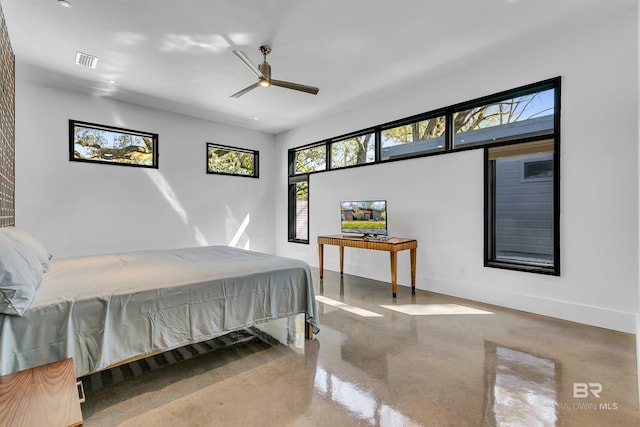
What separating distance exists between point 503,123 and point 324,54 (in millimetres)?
2193

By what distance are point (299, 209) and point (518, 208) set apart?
3.84m

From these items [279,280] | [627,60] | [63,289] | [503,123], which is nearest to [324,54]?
[503,123]

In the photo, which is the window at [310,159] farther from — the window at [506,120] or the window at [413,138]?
the window at [506,120]

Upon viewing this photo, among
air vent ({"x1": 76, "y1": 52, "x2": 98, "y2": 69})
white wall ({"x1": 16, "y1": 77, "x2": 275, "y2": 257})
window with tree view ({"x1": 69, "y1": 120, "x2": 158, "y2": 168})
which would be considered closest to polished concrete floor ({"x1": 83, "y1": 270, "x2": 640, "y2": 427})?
white wall ({"x1": 16, "y1": 77, "x2": 275, "y2": 257})

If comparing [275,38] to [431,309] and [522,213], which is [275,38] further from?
[522,213]

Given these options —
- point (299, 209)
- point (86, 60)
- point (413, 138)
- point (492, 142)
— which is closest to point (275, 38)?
point (86, 60)

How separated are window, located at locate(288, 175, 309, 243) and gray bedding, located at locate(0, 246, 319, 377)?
→ 3.37 meters

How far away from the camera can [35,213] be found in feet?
13.4

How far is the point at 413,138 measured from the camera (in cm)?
446

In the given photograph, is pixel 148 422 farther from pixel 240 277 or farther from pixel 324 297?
pixel 324 297

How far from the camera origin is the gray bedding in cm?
160

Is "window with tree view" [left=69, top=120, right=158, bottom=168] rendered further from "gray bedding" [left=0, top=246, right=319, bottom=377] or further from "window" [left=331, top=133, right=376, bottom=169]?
"window" [left=331, top=133, right=376, bottom=169]

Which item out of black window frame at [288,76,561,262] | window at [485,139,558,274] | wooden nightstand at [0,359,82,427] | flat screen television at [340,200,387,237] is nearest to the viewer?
wooden nightstand at [0,359,82,427]

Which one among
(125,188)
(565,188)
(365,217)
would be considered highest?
(125,188)
